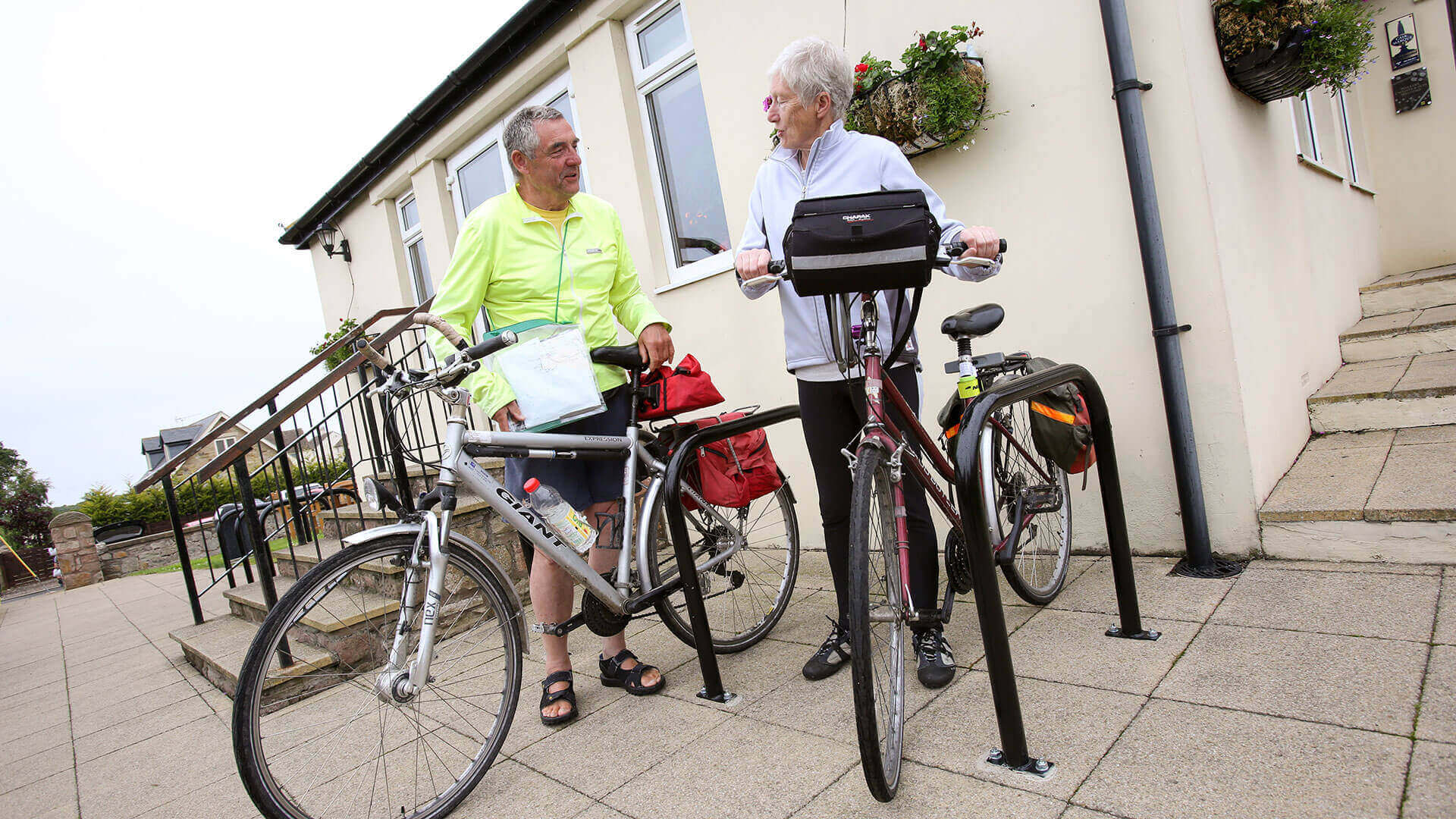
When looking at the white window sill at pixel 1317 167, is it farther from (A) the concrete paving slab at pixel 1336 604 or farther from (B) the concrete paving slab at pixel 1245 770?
(B) the concrete paving slab at pixel 1245 770

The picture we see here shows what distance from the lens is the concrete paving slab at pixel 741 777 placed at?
1.74 meters

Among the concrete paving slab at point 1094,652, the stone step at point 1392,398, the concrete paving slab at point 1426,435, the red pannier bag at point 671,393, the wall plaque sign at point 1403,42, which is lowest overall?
the concrete paving slab at point 1094,652

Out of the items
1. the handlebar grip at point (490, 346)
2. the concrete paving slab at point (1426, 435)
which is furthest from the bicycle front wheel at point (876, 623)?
the concrete paving slab at point (1426, 435)

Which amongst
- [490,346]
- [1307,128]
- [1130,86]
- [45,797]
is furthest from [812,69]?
[1307,128]

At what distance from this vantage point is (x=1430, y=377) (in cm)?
310

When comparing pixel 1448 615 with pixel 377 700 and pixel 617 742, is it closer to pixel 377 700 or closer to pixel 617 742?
pixel 617 742

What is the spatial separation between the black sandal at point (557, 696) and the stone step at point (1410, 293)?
4.82 meters

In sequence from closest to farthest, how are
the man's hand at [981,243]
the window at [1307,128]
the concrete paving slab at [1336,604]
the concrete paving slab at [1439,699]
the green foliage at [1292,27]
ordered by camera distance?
the concrete paving slab at [1439,699]
the man's hand at [981,243]
the concrete paving slab at [1336,604]
the green foliage at [1292,27]
the window at [1307,128]

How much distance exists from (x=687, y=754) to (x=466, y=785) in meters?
0.58

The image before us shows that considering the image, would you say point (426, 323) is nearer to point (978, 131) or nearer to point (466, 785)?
point (466, 785)

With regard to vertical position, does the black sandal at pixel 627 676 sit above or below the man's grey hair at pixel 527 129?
below

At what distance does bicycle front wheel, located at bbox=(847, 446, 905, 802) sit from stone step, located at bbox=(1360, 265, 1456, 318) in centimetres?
421

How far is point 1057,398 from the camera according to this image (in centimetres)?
229

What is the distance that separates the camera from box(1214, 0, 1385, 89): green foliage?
2.78 meters
